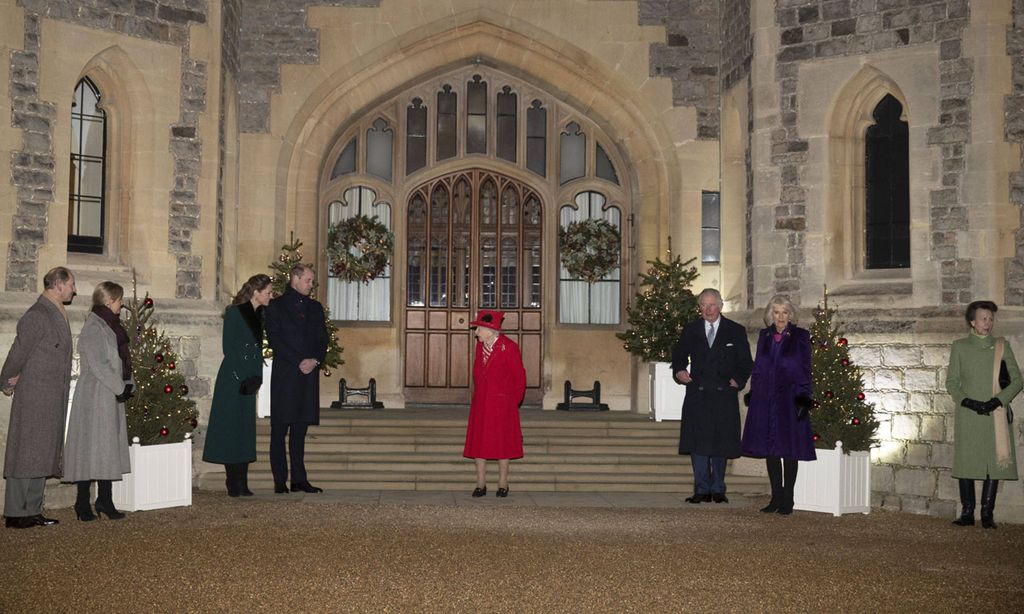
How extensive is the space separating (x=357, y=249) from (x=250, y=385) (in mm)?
4987

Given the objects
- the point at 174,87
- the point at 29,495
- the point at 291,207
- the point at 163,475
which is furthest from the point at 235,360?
Result: the point at 291,207

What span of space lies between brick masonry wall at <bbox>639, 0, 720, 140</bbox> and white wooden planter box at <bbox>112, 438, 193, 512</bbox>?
7000 mm

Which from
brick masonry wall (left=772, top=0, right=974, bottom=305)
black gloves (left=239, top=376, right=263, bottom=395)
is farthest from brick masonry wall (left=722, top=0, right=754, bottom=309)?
black gloves (left=239, top=376, right=263, bottom=395)

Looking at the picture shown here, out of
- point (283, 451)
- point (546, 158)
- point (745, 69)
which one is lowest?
point (283, 451)

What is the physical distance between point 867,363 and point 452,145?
5.81 m

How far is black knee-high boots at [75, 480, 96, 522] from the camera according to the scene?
8062 millimetres

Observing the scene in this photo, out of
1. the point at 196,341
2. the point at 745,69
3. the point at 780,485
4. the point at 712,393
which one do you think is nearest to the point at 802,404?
the point at 780,485

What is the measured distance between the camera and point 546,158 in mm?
14297

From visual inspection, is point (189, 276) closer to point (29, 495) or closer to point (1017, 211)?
point (29, 495)

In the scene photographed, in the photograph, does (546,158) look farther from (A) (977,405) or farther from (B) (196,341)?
(A) (977,405)

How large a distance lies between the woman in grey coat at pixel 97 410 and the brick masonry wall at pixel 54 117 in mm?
2060

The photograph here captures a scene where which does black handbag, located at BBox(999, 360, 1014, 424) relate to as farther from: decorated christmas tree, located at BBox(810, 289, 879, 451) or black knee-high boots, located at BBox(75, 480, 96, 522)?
black knee-high boots, located at BBox(75, 480, 96, 522)

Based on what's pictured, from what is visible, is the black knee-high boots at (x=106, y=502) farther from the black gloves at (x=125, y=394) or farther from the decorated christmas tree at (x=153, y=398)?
the decorated christmas tree at (x=153, y=398)

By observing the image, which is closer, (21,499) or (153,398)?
(21,499)
